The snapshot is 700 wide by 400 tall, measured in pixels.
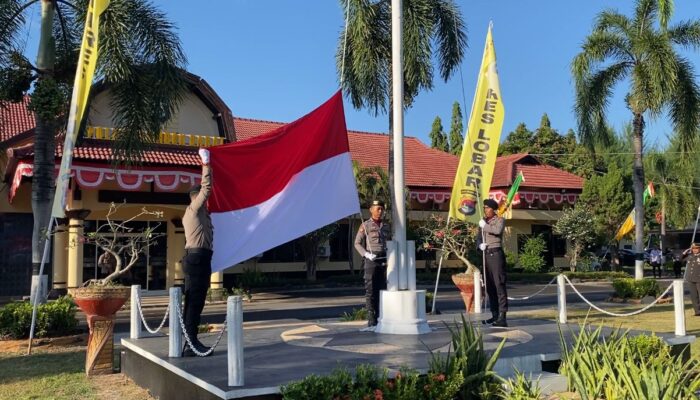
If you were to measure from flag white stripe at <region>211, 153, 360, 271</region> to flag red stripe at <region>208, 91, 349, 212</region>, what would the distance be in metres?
0.10

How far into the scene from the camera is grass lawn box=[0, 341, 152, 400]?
23.8 feet

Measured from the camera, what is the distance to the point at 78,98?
32.8 ft

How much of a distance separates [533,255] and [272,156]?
28.0m

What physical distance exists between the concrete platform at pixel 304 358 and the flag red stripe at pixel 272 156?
1.83 m

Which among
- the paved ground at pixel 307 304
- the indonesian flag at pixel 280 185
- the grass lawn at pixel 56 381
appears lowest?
the paved ground at pixel 307 304

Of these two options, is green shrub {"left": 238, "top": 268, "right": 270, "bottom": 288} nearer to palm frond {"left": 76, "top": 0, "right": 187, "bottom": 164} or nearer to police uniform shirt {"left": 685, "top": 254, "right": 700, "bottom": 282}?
palm frond {"left": 76, "top": 0, "right": 187, "bottom": 164}

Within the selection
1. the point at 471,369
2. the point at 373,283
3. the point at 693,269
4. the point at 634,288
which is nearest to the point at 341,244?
the point at 634,288

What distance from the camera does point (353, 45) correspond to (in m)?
15.8

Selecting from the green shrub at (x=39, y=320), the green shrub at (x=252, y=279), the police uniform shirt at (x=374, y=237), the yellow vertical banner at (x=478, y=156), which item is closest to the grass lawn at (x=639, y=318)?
the yellow vertical banner at (x=478, y=156)

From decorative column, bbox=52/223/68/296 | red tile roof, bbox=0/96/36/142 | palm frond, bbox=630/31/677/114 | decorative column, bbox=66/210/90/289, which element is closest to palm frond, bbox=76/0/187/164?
decorative column, bbox=66/210/90/289

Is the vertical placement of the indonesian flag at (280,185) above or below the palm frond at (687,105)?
below

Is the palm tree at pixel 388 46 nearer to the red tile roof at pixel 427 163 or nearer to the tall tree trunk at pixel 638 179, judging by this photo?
the tall tree trunk at pixel 638 179

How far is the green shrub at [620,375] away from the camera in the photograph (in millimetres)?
4621

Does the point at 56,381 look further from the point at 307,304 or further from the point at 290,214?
the point at 307,304
